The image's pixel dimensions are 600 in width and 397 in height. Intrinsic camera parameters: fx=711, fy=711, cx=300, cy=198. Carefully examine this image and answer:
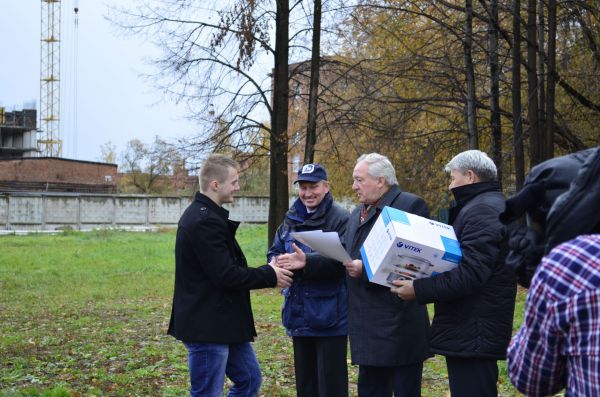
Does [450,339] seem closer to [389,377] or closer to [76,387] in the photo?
[389,377]

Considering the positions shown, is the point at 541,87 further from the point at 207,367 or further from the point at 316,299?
the point at 207,367

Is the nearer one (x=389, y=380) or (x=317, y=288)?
(x=389, y=380)

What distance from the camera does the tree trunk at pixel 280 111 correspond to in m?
15.6

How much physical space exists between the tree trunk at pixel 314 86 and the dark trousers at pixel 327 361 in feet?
32.0

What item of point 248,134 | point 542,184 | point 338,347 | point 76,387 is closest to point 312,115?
point 248,134

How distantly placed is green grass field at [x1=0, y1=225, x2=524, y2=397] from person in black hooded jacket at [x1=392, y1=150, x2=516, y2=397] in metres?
2.79

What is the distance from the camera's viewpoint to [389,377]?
202 inches

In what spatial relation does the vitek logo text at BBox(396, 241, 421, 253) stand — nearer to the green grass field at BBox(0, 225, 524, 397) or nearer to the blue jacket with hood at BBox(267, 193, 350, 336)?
the blue jacket with hood at BBox(267, 193, 350, 336)

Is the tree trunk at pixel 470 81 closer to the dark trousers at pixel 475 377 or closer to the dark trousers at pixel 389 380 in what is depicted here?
the dark trousers at pixel 389 380

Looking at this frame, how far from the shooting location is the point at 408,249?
13.9 feet

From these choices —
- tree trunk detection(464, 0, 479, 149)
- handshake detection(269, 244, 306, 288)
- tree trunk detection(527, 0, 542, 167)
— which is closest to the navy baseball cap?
handshake detection(269, 244, 306, 288)

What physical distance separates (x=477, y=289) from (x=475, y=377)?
0.54 m

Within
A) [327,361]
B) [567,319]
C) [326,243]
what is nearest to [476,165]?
[326,243]

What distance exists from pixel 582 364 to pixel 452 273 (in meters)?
2.10
